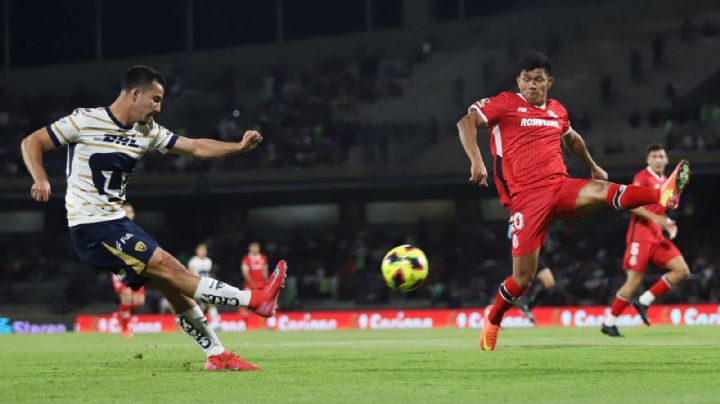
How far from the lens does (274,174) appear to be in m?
36.4

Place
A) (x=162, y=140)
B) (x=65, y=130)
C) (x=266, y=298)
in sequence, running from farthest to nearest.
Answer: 1. (x=162, y=140)
2. (x=65, y=130)
3. (x=266, y=298)

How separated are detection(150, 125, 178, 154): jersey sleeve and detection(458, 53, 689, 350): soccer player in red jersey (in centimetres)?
282

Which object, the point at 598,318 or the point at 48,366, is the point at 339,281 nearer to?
the point at 598,318

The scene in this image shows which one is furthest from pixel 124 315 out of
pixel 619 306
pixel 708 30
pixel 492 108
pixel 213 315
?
pixel 708 30

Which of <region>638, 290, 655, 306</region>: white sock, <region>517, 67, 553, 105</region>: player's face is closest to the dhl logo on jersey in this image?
<region>517, 67, 553, 105</region>: player's face

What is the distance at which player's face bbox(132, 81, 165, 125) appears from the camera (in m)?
9.23

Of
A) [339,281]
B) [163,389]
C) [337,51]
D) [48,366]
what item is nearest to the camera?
[163,389]

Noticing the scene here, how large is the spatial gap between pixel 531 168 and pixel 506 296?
1.35m

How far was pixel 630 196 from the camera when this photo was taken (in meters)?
10.6

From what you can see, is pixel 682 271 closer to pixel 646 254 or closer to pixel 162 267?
pixel 646 254

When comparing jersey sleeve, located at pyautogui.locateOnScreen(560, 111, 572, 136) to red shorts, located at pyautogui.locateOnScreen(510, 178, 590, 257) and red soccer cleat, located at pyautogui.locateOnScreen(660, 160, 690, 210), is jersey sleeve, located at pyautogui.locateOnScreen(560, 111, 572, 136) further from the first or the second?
red soccer cleat, located at pyautogui.locateOnScreen(660, 160, 690, 210)

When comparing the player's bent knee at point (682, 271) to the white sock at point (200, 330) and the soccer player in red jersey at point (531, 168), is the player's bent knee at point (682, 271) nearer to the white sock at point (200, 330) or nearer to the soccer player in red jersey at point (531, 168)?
the soccer player in red jersey at point (531, 168)

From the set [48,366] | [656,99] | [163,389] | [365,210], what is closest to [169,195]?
[365,210]

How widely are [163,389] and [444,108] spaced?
27.8 metres
